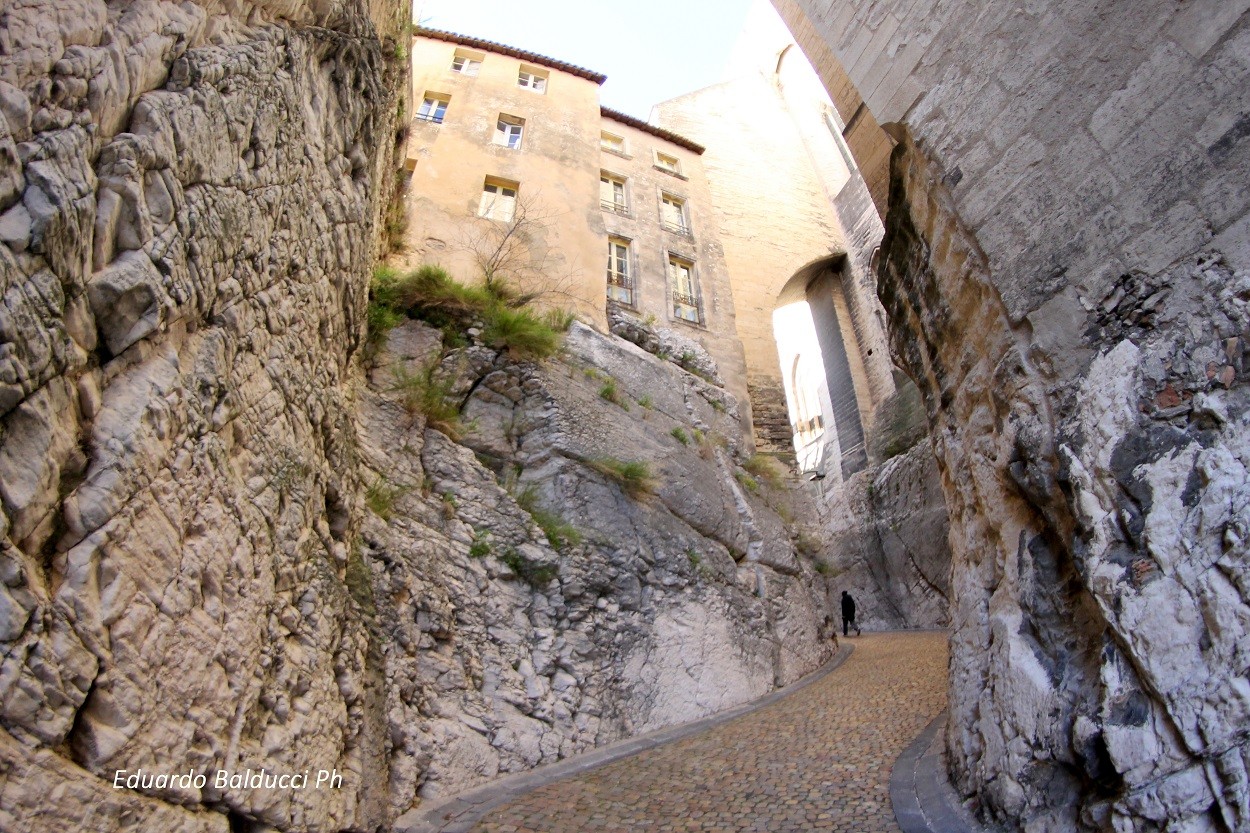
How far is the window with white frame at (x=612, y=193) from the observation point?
1377cm

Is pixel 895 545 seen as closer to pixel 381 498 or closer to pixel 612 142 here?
pixel 612 142

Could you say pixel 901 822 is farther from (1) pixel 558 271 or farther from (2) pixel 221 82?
(1) pixel 558 271

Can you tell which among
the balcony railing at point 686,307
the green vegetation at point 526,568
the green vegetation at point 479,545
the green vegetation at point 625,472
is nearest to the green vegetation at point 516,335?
the green vegetation at point 625,472

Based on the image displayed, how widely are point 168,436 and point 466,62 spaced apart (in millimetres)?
13915

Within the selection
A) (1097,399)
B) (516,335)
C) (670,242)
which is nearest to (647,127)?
(670,242)

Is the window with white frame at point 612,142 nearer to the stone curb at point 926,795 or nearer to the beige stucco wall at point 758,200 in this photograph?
the beige stucco wall at point 758,200

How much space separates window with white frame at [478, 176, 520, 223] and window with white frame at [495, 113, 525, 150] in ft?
3.63

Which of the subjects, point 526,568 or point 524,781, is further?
point 526,568

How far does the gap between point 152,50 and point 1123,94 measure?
4747 millimetres

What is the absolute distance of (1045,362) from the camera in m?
3.67

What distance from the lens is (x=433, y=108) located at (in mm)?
12844

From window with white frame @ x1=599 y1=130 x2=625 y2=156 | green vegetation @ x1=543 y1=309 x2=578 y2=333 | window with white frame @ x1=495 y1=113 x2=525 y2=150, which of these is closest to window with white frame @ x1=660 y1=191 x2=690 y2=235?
window with white frame @ x1=599 y1=130 x2=625 y2=156

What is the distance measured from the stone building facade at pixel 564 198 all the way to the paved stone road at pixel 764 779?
623 cm

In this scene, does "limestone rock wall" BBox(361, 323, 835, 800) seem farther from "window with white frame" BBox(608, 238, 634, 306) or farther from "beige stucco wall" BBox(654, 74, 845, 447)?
"beige stucco wall" BBox(654, 74, 845, 447)
